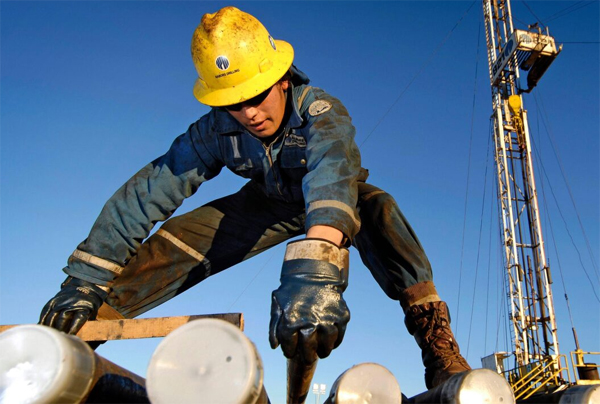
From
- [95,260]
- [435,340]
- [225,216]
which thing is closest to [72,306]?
[95,260]

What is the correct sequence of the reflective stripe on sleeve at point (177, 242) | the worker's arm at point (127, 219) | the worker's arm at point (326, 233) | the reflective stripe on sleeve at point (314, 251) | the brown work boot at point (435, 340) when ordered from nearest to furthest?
the reflective stripe on sleeve at point (314, 251)
the worker's arm at point (326, 233)
the brown work boot at point (435, 340)
the worker's arm at point (127, 219)
the reflective stripe on sleeve at point (177, 242)

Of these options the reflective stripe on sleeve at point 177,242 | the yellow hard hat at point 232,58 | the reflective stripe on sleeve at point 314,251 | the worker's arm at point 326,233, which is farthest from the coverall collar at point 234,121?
the reflective stripe on sleeve at point 314,251

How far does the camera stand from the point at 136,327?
8.84 feet

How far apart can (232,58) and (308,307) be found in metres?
1.93

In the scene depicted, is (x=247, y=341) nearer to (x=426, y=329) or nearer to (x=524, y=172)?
(x=426, y=329)

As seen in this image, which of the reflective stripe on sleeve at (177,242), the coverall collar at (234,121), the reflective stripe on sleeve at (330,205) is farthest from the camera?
the reflective stripe on sleeve at (177,242)

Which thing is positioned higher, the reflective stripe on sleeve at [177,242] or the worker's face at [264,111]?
the worker's face at [264,111]

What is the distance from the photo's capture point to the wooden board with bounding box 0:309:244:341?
8.17 ft

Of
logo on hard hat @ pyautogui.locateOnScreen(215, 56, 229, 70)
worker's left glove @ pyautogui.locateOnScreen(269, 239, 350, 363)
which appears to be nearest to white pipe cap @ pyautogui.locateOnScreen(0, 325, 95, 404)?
worker's left glove @ pyautogui.locateOnScreen(269, 239, 350, 363)

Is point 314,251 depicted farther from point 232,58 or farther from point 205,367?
point 232,58

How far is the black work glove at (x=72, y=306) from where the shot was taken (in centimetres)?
303

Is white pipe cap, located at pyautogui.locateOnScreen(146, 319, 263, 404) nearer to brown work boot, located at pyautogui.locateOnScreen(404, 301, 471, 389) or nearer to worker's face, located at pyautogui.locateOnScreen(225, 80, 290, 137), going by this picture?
brown work boot, located at pyautogui.locateOnScreen(404, 301, 471, 389)

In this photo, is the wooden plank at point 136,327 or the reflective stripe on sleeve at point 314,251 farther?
the wooden plank at point 136,327

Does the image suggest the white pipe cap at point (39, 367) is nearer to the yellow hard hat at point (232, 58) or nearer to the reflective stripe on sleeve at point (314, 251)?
the reflective stripe on sleeve at point (314, 251)
